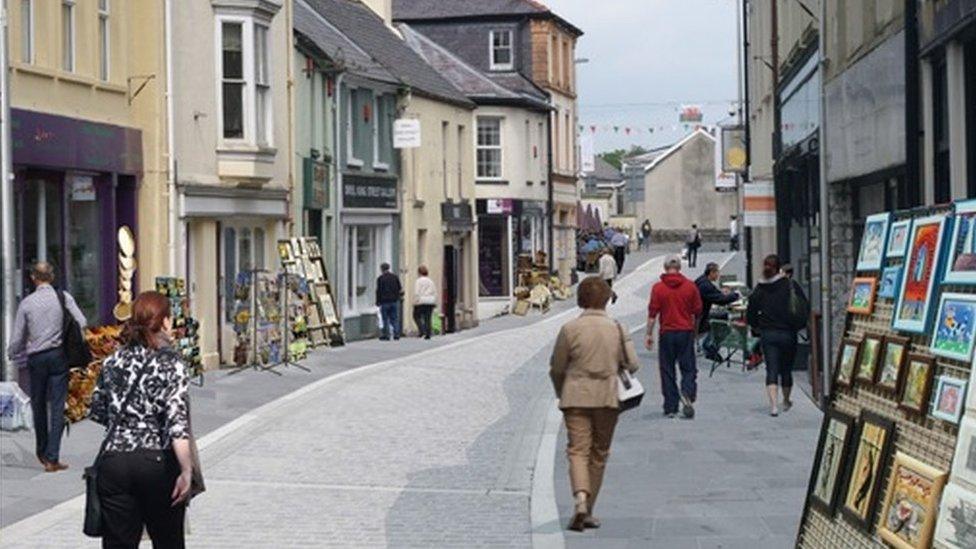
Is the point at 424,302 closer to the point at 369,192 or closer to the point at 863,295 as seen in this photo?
the point at 369,192

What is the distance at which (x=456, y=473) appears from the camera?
15945 millimetres

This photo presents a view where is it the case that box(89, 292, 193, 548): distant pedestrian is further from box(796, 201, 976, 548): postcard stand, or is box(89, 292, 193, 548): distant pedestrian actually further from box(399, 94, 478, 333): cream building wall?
box(399, 94, 478, 333): cream building wall

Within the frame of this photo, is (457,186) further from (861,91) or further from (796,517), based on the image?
(796,517)

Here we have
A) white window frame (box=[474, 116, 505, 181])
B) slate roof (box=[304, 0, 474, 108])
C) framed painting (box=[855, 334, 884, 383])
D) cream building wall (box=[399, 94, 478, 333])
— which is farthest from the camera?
white window frame (box=[474, 116, 505, 181])

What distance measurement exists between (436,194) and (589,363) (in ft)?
111

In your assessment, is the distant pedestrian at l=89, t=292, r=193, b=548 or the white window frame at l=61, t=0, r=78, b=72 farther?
the white window frame at l=61, t=0, r=78, b=72

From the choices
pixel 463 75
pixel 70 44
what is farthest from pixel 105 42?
pixel 463 75

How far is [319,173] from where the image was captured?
34844mm

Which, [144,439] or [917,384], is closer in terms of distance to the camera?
[917,384]

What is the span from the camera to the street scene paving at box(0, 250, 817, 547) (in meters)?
12.4

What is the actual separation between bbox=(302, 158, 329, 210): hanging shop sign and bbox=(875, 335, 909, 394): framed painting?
27376mm

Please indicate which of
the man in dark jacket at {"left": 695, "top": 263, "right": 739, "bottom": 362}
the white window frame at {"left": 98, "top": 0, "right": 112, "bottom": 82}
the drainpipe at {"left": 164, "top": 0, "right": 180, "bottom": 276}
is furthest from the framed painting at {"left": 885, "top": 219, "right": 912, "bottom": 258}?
the man in dark jacket at {"left": 695, "top": 263, "right": 739, "bottom": 362}

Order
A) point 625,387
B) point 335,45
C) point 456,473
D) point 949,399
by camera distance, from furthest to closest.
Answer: point 335,45, point 456,473, point 625,387, point 949,399

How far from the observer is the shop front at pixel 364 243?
38.0m
